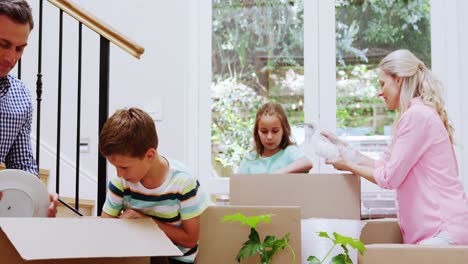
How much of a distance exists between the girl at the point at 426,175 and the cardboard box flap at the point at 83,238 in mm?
831

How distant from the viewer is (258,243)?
1.79 metres

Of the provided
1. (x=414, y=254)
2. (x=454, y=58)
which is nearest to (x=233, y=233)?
(x=414, y=254)

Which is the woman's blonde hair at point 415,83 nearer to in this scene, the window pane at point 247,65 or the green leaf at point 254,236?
the green leaf at point 254,236

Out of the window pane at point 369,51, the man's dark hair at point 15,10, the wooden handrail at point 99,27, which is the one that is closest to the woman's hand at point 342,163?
the wooden handrail at point 99,27

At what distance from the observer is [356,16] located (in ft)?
11.6

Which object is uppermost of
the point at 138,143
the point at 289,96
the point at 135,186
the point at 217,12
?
the point at 217,12

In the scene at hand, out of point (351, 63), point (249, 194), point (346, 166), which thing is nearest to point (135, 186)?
point (249, 194)

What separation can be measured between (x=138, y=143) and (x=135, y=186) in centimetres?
16

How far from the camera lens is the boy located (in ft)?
5.68

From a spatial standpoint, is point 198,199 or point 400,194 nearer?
point 198,199

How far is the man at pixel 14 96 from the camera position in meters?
1.69

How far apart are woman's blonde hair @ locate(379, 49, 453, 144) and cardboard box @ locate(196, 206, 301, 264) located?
58 centimetres

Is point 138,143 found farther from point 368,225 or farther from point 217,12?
point 217,12

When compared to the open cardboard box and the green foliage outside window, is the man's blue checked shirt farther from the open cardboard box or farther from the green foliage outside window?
the green foliage outside window
